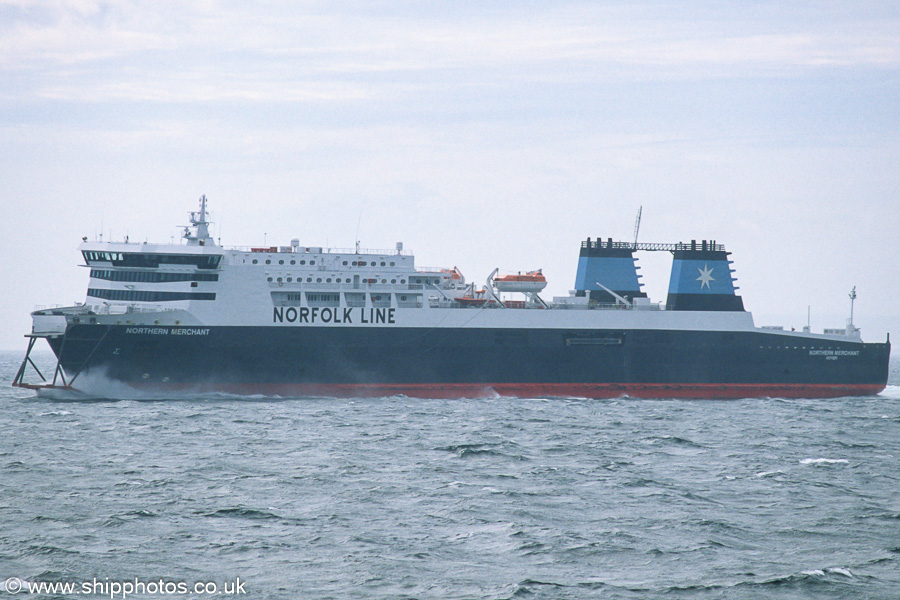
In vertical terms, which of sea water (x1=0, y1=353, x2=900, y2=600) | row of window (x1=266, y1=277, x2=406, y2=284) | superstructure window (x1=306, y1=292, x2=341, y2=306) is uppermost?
row of window (x1=266, y1=277, x2=406, y2=284)

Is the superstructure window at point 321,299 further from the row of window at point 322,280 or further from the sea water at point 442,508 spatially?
the sea water at point 442,508

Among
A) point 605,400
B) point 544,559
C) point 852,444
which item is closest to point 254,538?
point 544,559

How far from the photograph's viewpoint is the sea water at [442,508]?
16312mm

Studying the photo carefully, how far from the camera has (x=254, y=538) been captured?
18.6 metres

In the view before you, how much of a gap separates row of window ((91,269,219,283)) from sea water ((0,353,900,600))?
422 inches

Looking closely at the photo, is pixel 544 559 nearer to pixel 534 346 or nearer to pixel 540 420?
pixel 540 420

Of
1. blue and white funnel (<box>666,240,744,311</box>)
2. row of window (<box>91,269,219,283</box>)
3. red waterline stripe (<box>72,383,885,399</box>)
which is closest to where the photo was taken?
red waterline stripe (<box>72,383,885,399</box>)

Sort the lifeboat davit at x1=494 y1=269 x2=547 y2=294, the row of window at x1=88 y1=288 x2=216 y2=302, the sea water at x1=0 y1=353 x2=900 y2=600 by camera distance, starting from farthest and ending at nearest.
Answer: the lifeboat davit at x1=494 y1=269 x2=547 y2=294 → the row of window at x1=88 y1=288 x2=216 y2=302 → the sea water at x1=0 y1=353 x2=900 y2=600

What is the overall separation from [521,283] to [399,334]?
812 centimetres

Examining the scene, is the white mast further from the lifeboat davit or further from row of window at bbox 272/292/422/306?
the lifeboat davit

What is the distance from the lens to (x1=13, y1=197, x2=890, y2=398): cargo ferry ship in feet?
147

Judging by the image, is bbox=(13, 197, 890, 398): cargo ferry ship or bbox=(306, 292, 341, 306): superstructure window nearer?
bbox=(13, 197, 890, 398): cargo ferry ship

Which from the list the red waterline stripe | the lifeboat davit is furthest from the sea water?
the lifeboat davit

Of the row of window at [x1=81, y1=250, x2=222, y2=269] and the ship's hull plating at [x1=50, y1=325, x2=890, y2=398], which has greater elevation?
the row of window at [x1=81, y1=250, x2=222, y2=269]
